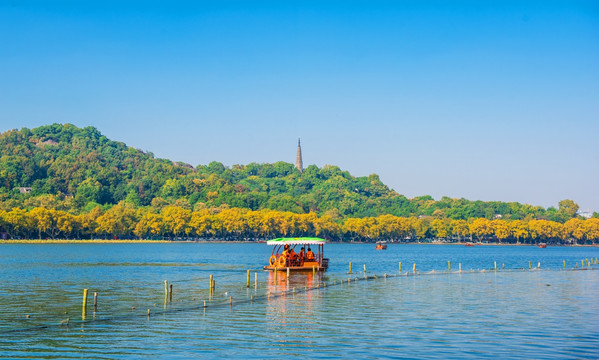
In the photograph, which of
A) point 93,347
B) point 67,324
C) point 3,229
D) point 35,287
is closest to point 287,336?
point 93,347

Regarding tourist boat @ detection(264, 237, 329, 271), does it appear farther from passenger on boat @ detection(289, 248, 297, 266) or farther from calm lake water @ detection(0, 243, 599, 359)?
calm lake water @ detection(0, 243, 599, 359)

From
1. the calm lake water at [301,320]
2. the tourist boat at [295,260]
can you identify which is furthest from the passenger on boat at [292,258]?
the calm lake water at [301,320]

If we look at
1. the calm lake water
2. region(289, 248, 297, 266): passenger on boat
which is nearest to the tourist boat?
region(289, 248, 297, 266): passenger on boat

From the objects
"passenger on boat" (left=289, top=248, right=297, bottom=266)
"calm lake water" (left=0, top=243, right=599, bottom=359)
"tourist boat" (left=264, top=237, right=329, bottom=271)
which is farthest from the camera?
"passenger on boat" (left=289, top=248, right=297, bottom=266)

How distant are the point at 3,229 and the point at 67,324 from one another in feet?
548

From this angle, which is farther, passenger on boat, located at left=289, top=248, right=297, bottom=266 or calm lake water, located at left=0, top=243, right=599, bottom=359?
passenger on boat, located at left=289, top=248, right=297, bottom=266

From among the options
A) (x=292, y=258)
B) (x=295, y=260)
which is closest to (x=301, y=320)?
(x=292, y=258)

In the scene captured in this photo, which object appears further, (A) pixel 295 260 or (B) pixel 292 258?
(A) pixel 295 260

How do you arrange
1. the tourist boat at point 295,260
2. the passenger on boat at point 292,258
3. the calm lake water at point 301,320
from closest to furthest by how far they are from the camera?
1. the calm lake water at point 301,320
2. the tourist boat at point 295,260
3. the passenger on boat at point 292,258

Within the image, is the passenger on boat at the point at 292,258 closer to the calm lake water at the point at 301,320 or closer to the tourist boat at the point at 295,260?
the tourist boat at the point at 295,260

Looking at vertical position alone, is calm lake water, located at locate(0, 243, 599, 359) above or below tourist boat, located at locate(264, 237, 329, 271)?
below

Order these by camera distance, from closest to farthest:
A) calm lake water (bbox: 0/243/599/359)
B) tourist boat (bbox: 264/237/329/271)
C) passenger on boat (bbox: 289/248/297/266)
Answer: calm lake water (bbox: 0/243/599/359), tourist boat (bbox: 264/237/329/271), passenger on boat (bbox: 289/248/297/266)

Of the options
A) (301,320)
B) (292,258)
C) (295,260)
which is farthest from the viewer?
(295,260)

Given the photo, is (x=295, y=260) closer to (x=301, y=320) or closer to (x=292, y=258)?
(x=292, y=258)
